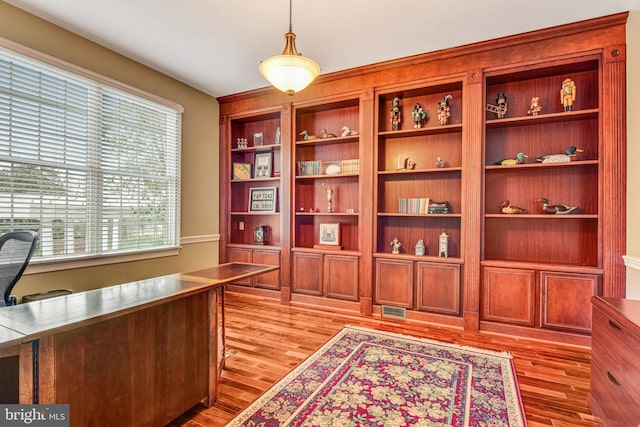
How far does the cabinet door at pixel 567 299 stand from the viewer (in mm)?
3037

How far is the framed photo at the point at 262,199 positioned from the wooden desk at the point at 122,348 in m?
2.66

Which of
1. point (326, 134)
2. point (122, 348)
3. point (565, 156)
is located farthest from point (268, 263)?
point (565, 156)

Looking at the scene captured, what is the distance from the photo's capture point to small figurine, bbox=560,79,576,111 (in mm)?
3172

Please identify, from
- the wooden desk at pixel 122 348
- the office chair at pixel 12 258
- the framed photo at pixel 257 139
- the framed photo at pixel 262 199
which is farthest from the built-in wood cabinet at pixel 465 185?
the office chair at pixel 12 258

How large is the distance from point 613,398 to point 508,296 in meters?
1.64

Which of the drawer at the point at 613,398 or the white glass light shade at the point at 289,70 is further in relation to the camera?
the white glass light shade at the point at 289,70

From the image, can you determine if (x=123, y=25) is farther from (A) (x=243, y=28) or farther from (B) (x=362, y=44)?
(B) (x=362, y=44)

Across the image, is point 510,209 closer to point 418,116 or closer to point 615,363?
point 418,116

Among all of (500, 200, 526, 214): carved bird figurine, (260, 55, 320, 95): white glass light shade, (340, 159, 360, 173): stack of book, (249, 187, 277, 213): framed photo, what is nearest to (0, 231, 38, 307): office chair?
(260, 55, 320, 95): white glass light shade

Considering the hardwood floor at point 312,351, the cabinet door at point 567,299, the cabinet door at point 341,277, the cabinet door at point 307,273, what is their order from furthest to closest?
the cabinet door at point 307,273 < the cabinet door at point 341,277 < the cabinet door at point 567,299 < the hardwood floor at point 312,351

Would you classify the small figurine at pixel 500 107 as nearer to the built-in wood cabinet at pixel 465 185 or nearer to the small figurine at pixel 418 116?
the built-in wood cabinet at pixel 465 185

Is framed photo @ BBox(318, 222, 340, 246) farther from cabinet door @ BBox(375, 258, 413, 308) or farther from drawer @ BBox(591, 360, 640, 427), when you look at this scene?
drawer @ BBox(591, 360, 640, 427)

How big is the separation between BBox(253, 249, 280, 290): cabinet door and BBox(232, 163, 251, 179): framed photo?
45.9 inches

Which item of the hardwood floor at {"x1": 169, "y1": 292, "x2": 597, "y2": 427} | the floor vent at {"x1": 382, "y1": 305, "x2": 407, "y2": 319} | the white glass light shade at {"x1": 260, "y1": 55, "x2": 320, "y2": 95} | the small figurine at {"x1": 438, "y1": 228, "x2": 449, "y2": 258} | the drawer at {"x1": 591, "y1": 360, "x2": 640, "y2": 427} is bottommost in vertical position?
the hardwood floor at {"x1": 169, "y1": 292, "x2": 597, "y2": 427}
